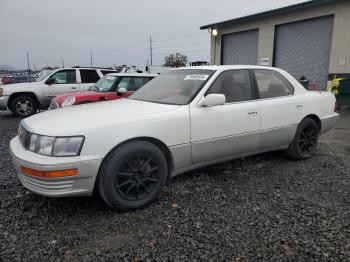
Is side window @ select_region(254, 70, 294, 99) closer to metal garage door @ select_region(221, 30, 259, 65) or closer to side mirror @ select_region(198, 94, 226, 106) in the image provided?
side mirror @ select_region(198, 94, 226, 106)

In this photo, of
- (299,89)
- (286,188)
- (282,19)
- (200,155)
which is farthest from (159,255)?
(282,19)

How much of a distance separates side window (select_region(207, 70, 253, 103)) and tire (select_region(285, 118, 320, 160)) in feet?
3.71

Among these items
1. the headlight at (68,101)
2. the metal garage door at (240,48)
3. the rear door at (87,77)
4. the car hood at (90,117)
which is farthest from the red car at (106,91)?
the metal garage door at (240,48)

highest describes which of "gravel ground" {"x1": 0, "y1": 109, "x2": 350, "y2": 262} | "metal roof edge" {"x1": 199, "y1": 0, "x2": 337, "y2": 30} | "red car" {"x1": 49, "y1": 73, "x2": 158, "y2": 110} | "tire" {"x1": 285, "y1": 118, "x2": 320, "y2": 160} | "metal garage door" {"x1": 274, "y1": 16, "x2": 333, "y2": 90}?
"metal roof edge" {"x1": 199, "y1": 0, "x2": 337, "y2": 30}

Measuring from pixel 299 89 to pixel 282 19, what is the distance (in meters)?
9.28

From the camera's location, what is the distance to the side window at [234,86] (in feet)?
12.7

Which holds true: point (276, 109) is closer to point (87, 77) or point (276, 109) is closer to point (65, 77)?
point (87, 77)

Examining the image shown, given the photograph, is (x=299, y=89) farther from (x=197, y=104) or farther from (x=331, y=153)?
(x=197, y=104)

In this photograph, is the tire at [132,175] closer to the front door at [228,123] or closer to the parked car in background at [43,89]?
the front door at [228,123]

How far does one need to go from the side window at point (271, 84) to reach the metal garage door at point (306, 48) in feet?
26.8

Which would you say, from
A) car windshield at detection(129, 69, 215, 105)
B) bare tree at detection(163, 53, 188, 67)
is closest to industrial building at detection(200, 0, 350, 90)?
car windshield at detection(129, 69, 215, 105)

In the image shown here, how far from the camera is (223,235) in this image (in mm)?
2705

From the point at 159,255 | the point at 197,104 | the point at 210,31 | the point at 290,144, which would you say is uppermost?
the point at 210,31

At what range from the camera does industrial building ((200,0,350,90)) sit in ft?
35.3
